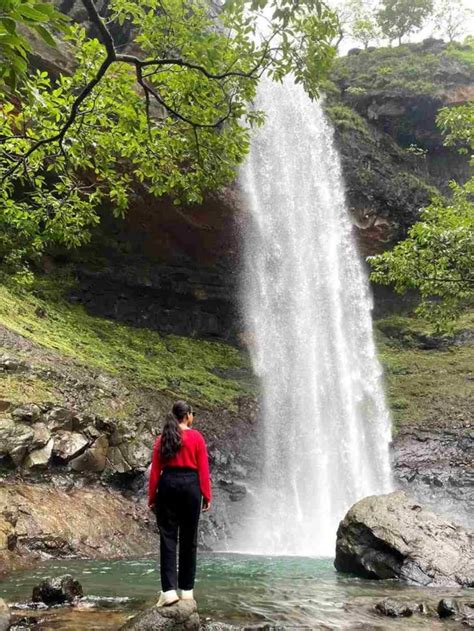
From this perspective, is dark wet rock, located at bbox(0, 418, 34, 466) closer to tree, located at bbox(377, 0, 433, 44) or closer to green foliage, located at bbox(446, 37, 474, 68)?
green foliage, located at bbox(446, 37, 474, 68)

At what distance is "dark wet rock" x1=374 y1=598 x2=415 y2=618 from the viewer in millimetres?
5070

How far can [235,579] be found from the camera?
23.2 ft

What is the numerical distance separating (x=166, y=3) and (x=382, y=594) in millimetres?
6541

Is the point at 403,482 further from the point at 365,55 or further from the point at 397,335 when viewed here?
the point at 365,55

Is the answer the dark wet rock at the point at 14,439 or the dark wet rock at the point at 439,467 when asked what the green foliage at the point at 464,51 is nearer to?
the dark wet rock at the point at 439,467

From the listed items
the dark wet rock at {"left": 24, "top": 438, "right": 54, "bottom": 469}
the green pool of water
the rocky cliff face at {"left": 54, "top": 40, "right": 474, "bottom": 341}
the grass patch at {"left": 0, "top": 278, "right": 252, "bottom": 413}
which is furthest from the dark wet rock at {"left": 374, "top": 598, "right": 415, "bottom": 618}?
the rocky cliff face at {"left": 54, "top": 40, "right": 474, "bottom": 341}

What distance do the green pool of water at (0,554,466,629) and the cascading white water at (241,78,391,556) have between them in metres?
7.10

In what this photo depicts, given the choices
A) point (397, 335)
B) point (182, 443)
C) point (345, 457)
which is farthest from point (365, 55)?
point (182, 443)

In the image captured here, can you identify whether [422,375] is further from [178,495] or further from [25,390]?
[178,495]

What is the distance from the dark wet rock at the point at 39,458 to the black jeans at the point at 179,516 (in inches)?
223

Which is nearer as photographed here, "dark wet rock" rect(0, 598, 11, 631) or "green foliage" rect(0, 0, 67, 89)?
"green foliage" rect(0, 0, 67, 89)

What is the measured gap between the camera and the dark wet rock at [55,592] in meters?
4.94

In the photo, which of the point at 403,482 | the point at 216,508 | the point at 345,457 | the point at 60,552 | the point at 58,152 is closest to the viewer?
the point at 58,152

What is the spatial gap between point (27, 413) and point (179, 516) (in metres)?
6.11
